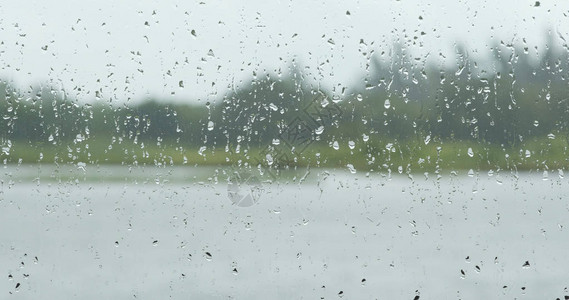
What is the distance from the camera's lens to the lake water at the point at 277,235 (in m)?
1.98

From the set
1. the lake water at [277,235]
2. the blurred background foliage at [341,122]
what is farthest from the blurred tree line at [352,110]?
the lake water at [277,235]

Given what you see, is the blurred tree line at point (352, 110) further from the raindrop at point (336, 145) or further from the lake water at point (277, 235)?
the lake water at point (277, 235)

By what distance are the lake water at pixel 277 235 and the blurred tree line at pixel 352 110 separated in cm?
12

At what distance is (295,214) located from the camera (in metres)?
1.99

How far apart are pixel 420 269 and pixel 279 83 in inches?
29.3

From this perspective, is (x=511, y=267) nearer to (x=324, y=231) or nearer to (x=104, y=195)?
(x=324, y=231)

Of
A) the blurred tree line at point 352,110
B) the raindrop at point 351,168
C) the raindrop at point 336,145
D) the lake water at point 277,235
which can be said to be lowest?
the lake water at point 277,235

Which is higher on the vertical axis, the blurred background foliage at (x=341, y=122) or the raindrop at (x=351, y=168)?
the blurred background foliage at (x=341, y=122)

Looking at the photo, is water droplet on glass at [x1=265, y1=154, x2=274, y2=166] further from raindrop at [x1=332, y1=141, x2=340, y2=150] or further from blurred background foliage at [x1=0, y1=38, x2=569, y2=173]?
raindrop at [x1=332, y1=141, x2=340, y2=150]

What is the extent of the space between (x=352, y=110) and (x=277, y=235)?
45 cm

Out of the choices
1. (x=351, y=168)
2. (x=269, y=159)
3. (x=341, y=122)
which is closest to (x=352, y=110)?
(x=341, y=122)

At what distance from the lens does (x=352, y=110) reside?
1981mm

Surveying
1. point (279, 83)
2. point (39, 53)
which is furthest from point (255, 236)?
point (39, 53)

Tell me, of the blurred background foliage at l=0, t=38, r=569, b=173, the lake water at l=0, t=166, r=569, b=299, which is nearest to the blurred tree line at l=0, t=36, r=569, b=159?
the blurred background foliage at l=0, t=38, r=569, b=173
